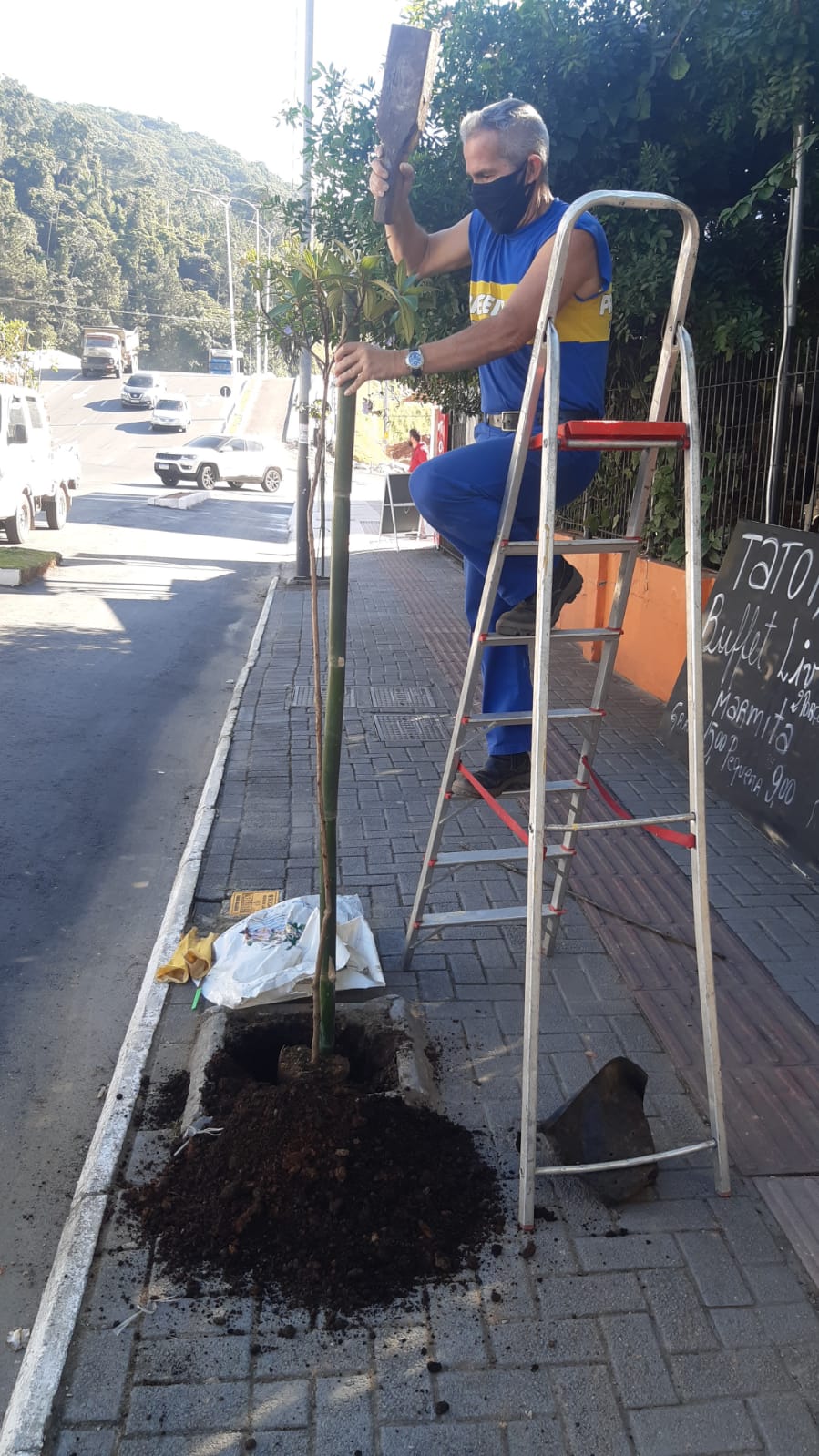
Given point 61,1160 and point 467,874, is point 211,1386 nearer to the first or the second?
point 61,1160

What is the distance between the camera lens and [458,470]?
3156 mm

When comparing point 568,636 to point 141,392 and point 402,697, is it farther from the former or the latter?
point 141,392

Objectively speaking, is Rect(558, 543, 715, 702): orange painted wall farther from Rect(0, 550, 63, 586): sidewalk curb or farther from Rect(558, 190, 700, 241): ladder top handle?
Rect(0, 550, 63, 586): sidewalk curb

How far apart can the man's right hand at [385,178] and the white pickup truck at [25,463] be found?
50.1 feet

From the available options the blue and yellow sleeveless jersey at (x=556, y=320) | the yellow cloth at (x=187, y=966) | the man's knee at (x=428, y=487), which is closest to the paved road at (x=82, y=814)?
the yellow cloth at (x=187, y=966)

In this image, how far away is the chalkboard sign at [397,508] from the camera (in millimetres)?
19875

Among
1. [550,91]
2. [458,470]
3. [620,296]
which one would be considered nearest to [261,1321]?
[458,470]

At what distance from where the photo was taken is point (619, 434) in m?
2.68

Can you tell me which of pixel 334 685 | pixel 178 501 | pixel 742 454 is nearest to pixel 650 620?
pixel 742 454

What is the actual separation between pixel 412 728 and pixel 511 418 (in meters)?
4.13

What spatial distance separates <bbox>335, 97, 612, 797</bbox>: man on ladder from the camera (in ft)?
9.49

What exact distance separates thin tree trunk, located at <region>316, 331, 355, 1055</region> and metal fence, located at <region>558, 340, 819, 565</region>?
14.0ft

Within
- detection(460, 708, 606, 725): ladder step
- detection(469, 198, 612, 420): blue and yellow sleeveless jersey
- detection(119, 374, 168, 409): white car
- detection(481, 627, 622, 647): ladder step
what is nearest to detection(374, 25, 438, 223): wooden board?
detection(469, 198, 612, 420): blue and yellow sleeveless jersey

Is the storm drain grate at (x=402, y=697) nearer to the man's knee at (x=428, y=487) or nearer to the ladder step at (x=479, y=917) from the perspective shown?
the ladder step at (x=479, y=917)
